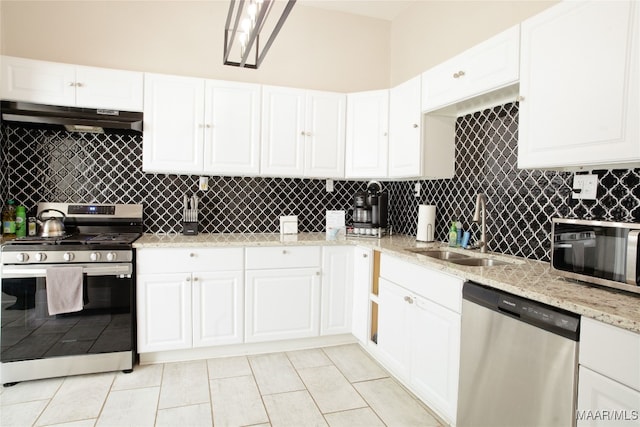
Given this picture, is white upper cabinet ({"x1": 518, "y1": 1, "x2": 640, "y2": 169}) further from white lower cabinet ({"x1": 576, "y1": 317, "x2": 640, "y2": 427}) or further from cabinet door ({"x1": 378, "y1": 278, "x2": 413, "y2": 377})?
cabinet door ({"x1": 378, "y1": 278, "x2": 413, "y2": 377})

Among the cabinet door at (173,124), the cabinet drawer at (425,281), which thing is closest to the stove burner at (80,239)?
the cabinet door at (173,124)

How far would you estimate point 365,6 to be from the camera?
3.69m

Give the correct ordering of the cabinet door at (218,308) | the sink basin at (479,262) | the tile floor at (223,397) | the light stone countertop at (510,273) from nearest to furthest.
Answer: the light stone countertop at (510,273)
the tile floor at (223,397)
the sink basin at (479,262)
the cabinet door at (218,308)

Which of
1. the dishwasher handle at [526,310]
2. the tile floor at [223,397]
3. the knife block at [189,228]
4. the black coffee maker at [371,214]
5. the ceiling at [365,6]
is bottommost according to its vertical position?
the tile floor at [223,397]

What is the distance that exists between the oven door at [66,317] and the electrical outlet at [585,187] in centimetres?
286

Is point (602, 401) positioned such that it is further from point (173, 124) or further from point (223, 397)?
point (173, 124)

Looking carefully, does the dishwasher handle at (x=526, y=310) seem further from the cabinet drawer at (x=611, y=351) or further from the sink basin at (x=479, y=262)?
the sink basin at (x=479, y=262)

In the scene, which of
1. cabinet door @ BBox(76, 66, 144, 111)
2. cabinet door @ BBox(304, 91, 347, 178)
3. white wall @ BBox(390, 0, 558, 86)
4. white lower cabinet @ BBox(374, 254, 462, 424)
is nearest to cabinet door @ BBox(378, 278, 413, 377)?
white lower cabinet @ BBox(374, 254, 462, 424)

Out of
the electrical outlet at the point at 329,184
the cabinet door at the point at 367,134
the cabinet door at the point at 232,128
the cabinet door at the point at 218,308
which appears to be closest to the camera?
the cabinet door at the point at 218,308

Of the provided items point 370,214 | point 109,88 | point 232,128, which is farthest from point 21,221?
point 370,214

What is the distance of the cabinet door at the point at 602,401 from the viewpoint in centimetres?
119

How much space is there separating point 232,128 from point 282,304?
152 cm

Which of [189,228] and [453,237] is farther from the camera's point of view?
[189,228]

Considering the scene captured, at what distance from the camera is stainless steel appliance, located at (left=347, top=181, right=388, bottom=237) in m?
3.38
